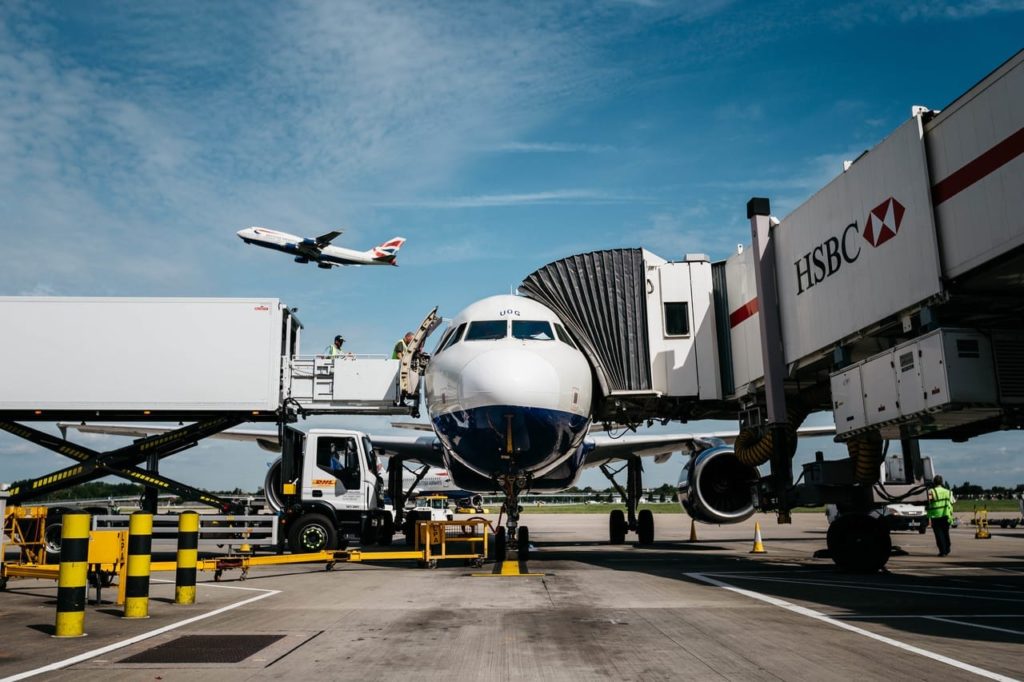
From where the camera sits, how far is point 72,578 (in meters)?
7.18

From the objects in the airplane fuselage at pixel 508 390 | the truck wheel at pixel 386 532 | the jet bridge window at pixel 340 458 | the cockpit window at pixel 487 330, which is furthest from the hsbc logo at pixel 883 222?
the truck wheel at pixel 386 532

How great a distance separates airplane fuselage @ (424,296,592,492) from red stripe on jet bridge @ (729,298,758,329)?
3.34m

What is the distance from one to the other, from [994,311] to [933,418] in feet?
5.82

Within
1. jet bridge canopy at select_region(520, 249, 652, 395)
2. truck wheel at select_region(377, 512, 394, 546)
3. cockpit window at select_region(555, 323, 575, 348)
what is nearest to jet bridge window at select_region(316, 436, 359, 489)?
truck wheel at select_region(377, 512, 394, 546)

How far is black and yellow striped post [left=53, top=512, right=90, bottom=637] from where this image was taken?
701cm

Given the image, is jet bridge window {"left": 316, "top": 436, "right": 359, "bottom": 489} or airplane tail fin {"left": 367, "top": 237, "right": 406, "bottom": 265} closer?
jet bridge window {"left": 316, "top": 436, "right": 359, "bottom": 489}

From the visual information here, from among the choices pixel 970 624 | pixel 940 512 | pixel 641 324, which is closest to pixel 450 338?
pixel 641 324

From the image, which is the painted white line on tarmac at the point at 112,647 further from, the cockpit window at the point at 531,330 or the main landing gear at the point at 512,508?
the cockpit window at the point at 531,330

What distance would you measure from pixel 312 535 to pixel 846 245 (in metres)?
12.4

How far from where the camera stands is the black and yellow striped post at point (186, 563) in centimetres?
923

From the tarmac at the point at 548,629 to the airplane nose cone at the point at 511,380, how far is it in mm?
2846

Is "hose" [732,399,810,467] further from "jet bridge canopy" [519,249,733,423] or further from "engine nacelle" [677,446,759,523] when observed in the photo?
"jet bridge canopy" [519,249,733,423]

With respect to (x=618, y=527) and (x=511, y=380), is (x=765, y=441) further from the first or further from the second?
(x=618, y=527)

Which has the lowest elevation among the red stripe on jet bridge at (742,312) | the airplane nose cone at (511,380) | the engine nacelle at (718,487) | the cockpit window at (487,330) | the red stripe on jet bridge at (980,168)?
the engine nacelle at (718,487)
